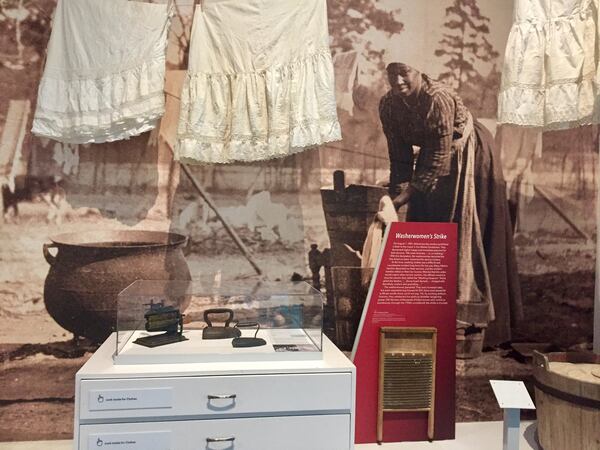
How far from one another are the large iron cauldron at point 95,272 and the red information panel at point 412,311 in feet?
3.19

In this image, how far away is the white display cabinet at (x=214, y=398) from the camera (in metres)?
1.97

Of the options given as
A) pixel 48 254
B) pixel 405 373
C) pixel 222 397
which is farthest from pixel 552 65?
pixel 48 254

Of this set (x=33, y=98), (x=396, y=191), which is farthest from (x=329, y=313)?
(x=33, y=98)

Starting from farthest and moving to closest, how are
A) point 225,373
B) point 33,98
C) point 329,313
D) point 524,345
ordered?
point 524,345 < point 329,313 < point 33,98 < point 225,373

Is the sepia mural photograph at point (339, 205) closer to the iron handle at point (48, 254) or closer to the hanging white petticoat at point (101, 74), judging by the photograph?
the iron handle at point (48, 254)

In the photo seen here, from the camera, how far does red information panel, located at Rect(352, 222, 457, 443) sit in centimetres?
256

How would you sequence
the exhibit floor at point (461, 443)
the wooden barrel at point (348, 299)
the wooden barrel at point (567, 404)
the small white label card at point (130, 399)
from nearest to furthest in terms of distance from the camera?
the small white label card at point (130, 399), the wooden barrel at point (567, 404), the exhibit floor at point (461, 443), the wooden barrel at point (348, 299)

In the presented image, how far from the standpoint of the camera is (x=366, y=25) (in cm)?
281

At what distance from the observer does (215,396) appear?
2020mm

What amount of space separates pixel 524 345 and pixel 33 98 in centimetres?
268

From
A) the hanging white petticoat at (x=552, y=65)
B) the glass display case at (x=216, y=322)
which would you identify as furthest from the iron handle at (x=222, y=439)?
the hanging white petticoat at (x=552, y=65)

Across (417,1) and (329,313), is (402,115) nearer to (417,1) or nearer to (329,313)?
(417,1)

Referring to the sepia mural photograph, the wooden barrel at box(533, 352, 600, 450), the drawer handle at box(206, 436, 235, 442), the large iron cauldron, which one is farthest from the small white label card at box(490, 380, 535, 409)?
the large iron cauldron

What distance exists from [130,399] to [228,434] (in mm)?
367
